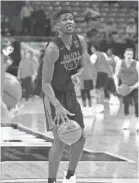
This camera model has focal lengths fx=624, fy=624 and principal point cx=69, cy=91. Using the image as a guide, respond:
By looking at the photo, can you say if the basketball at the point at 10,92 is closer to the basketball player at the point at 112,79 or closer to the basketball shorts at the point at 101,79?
the basketball shorts at the point at 101,79

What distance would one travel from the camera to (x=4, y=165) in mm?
7820

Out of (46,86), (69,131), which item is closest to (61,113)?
(69,131)

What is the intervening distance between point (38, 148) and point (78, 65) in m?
→ 3.43

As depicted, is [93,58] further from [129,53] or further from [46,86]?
[46,86]

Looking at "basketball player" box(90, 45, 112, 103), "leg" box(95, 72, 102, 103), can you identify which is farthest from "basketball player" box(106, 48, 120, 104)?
"leg" box(95, 72, 102, 103)

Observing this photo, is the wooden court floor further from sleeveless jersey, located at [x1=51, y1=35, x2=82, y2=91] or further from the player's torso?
the player's torso

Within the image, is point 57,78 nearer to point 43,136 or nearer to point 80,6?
point 43,136

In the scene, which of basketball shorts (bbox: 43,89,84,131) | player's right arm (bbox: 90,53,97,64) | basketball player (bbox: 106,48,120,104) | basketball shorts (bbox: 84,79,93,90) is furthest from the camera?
basketball player (bbox: 106,48,120,104)

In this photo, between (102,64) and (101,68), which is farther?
(101,68)

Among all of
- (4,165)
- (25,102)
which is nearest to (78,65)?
(4,165)

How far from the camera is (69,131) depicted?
5871 mm

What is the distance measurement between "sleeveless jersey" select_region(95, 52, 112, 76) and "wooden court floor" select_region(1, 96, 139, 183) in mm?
1567

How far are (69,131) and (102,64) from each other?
10.8m

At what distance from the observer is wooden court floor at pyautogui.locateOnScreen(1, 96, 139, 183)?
7.01 m
